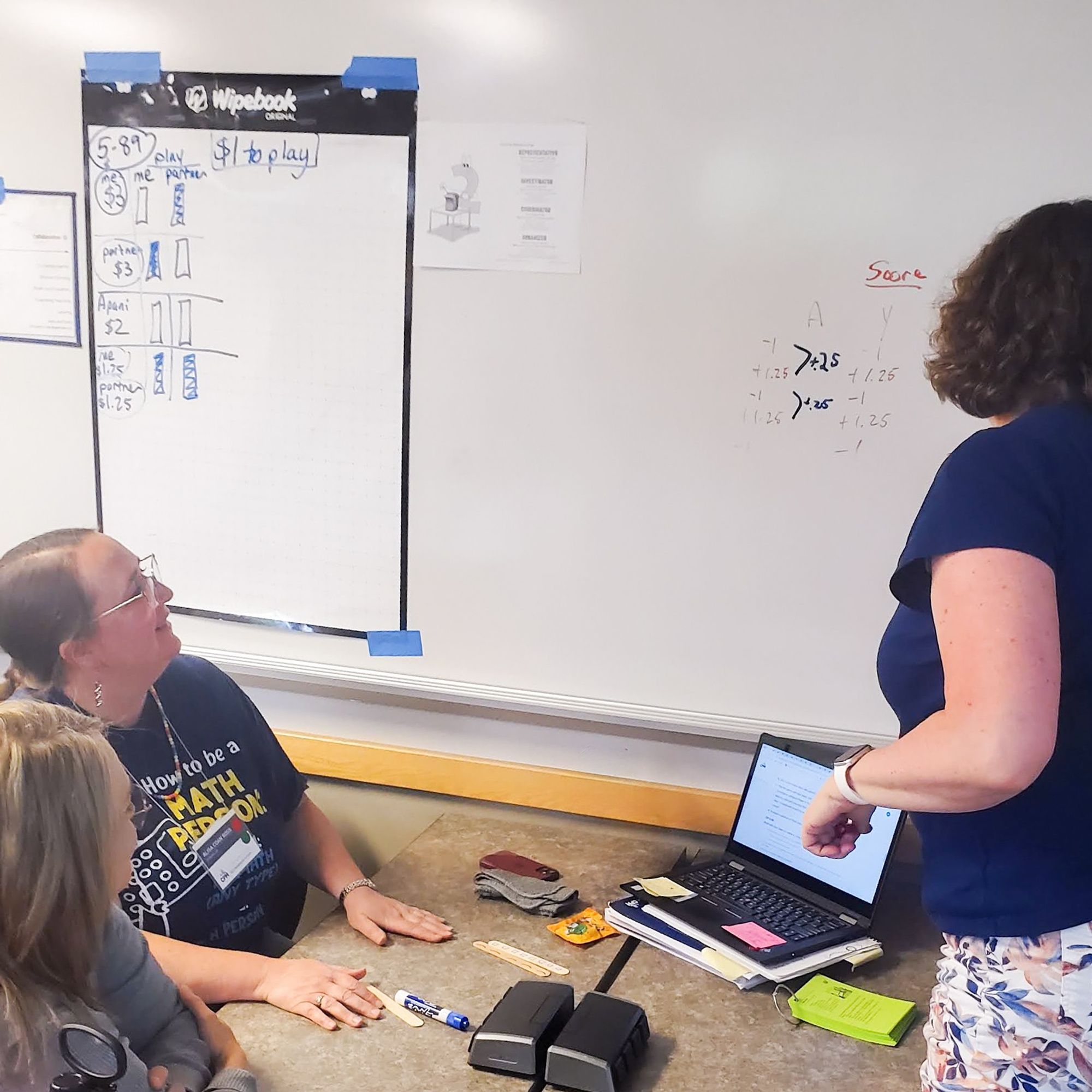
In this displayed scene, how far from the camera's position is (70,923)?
3.67 feet

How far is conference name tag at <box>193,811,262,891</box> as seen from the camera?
66.3 inches

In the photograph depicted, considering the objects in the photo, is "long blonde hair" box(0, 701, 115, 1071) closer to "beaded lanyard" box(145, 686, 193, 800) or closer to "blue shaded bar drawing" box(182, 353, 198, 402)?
"beaded lanyard" box(145, 686, 193, 800)

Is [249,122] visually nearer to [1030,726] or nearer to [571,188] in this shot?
[571,188]

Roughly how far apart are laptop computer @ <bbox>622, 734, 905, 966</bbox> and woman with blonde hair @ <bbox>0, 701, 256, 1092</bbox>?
2.22 feet

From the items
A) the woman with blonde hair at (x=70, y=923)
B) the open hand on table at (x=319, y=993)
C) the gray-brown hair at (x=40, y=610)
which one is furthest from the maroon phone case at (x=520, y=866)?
the gray-brown hair at (x=40, y=610)

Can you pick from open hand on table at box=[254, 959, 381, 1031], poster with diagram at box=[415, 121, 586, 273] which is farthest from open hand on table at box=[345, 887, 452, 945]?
poster with diagram at box=[415, 121, 586, 273]

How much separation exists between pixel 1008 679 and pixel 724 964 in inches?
28.5

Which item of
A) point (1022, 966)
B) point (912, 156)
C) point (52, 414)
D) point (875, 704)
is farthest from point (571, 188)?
point (1022, 966)

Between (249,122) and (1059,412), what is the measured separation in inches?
62.0

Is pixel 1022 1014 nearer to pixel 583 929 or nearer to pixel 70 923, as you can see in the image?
pixel 583 929

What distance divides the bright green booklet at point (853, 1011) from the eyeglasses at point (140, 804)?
93 cm

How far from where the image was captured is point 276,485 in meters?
2.14

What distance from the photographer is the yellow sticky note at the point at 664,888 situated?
1.64 meters

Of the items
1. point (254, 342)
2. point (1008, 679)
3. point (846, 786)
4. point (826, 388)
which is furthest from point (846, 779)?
point (254, 342)
